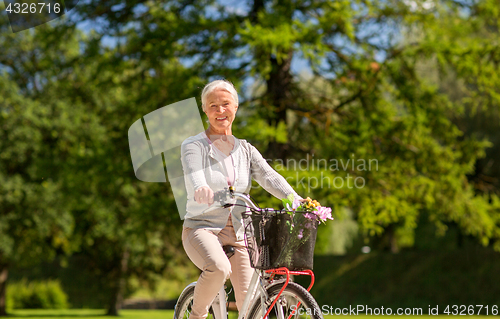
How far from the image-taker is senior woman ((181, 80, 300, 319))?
303 cm

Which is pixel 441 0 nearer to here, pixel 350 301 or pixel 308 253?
pixel 308 253

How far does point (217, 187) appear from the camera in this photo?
3080 millimetres

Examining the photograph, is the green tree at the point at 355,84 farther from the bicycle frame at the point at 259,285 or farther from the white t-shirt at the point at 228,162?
the bicycle frame at the point at 259,285

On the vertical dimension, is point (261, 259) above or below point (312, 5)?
below

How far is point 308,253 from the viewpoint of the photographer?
280 centimetres

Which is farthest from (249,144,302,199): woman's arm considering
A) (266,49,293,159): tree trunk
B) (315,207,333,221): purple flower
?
(266,49,293,159): tree trunk

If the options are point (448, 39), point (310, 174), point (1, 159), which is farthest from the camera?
point (1, 159)

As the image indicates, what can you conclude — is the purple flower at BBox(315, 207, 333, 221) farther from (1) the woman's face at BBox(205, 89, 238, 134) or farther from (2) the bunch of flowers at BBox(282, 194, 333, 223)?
(1) the woman's face at BBox(205, 89, 238, 134)

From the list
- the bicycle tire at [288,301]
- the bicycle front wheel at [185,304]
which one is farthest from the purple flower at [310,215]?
the bicycle front wheel at [185,304]

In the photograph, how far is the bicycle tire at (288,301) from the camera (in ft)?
9.33

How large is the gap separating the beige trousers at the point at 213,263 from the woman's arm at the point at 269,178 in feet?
0.98

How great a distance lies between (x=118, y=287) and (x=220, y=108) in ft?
59.5

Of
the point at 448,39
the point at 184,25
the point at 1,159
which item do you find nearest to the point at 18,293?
the point at 1,159

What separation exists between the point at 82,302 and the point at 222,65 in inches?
629
